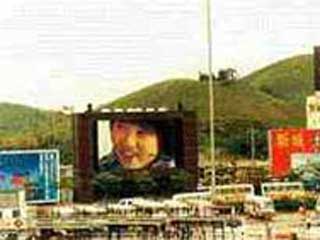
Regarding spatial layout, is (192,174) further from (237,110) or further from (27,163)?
(237,110)

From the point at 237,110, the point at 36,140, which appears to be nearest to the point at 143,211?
the point at 36,140

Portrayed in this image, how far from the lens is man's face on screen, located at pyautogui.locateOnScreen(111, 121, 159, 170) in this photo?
20.2m

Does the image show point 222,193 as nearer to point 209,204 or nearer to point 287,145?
point 287,145

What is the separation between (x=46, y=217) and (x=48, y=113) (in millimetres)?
15123

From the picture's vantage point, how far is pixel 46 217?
1559 centimetres

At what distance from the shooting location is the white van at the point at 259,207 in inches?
650

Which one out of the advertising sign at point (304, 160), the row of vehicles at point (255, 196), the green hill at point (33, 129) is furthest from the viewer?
the green hill at point (33, 129)

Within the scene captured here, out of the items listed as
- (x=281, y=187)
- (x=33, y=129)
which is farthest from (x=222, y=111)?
(x=281, y=187)

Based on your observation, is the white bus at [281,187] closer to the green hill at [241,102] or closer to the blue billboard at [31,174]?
the blue billboard at [31,174]

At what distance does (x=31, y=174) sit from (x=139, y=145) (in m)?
3.35

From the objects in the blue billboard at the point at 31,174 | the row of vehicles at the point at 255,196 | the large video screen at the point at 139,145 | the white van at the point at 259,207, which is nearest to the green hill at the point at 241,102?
the large video screen at the point at 139,145

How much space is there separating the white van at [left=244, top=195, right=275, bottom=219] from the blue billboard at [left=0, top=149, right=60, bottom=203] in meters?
3.37

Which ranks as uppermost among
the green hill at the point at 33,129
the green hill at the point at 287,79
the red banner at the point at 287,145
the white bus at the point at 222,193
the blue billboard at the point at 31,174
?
the green hill at the point at 287,79

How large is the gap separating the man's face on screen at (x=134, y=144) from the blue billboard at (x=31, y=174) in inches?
97.8
